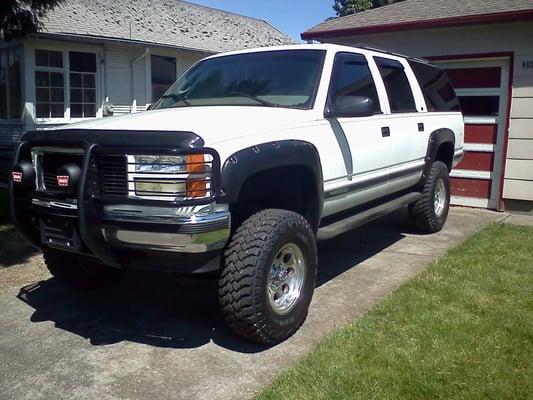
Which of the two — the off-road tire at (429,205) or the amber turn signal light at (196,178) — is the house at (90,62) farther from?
the amber turn signal light at (196,178)

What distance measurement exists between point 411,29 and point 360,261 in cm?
483

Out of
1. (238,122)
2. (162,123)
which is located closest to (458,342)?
(238,122)

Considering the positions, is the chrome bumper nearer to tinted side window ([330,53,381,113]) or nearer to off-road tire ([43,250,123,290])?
off-road tire ([43,250,123,290])

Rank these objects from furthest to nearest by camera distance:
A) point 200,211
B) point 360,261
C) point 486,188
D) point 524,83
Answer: point 486,188 < point 524,83 < point 360,261 < point 200,211

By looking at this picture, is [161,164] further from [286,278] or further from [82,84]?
[82,84]

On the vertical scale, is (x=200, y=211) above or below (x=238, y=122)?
below

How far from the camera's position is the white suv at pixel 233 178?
3311mm

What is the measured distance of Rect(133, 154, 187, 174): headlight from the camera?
3250mm

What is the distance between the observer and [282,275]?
13.1ft

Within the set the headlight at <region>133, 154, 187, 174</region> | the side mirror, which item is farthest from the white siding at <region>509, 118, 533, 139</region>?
the headlight at <region>133, 154, 187, 174</region>

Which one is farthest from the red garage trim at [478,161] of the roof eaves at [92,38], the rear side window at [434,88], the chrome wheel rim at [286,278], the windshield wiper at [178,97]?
the roof eaves at [92,38]

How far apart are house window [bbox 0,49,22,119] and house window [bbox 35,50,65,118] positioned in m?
0.54

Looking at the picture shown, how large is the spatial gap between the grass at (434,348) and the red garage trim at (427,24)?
173 inches

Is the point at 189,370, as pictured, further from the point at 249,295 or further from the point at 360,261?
the point at 360,261
